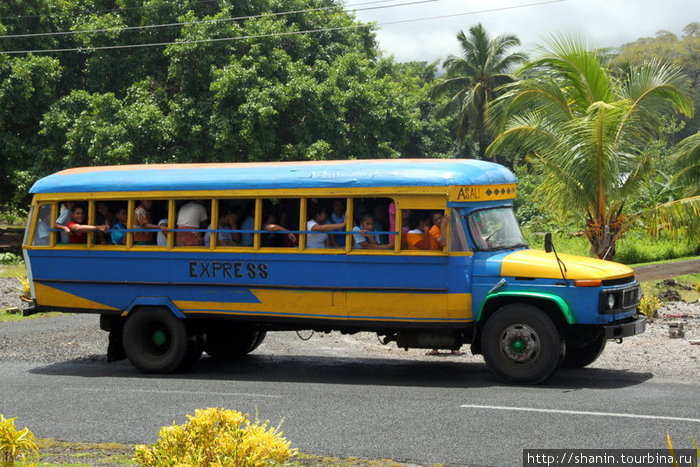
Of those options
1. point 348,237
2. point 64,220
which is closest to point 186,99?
point 64,220

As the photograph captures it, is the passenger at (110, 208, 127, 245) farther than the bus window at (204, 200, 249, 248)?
Yes

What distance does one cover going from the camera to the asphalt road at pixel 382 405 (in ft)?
26.1

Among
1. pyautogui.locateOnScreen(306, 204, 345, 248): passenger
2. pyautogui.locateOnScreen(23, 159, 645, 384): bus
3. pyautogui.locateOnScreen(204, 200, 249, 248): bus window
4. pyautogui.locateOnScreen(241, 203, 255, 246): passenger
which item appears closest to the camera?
pyautogui.locateOnScreen(23, 159, 645, 384): bus

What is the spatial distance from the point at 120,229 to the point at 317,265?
2.97 metres

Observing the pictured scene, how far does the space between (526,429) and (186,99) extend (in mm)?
24558

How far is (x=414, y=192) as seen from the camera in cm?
1100

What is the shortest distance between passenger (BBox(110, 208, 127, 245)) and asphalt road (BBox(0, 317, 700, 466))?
180 centimetres

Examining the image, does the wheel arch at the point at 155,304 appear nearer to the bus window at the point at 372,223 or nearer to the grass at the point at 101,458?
the bus window at the point at 372,223

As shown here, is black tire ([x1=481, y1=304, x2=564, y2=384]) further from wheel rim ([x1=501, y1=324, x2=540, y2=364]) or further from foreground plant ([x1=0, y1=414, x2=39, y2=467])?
foreground plant ([x1=0, y1=414, x2=39, y2=467])

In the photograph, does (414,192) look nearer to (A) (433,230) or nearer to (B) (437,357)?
(A) (433,230)

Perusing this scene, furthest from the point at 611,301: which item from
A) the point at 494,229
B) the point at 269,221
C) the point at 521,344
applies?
the point at 269,221

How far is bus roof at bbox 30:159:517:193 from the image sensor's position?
11.1 m

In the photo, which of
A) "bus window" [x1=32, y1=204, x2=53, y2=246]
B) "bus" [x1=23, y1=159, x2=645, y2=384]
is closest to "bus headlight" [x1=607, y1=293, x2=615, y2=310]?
"bus" [x1=23, y1=159, x2=645, y2=384]

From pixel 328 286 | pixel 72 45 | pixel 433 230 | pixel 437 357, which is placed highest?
pixel 72 45
